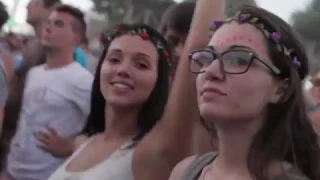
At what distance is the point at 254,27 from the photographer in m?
1.67

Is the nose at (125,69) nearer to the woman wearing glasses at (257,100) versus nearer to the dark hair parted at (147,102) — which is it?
the dark hair parted at (147,102)

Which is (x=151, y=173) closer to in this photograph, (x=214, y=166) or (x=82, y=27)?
(x=214, y=166)

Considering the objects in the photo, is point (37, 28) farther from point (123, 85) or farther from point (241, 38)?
point (241, 38)

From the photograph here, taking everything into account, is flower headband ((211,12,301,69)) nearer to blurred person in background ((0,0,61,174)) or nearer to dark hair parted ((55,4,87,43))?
blurred person in background ((0,0,61,174))

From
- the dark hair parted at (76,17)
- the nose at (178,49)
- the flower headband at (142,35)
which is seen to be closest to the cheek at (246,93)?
the flower headband at (142,35)

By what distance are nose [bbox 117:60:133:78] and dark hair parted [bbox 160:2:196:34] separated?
0.73 meters

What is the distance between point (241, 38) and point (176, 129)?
0.51m

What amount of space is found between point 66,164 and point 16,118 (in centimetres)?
112

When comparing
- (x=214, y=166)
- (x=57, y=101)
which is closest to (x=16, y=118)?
(x=57, y=101)

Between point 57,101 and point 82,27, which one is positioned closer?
point 57,101

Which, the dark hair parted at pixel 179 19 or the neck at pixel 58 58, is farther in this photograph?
the neck at pixel 58 58

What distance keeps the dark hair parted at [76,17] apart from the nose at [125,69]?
1377 mm

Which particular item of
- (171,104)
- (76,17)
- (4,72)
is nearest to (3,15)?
(4,72)

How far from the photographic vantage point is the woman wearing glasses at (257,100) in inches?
62.5
